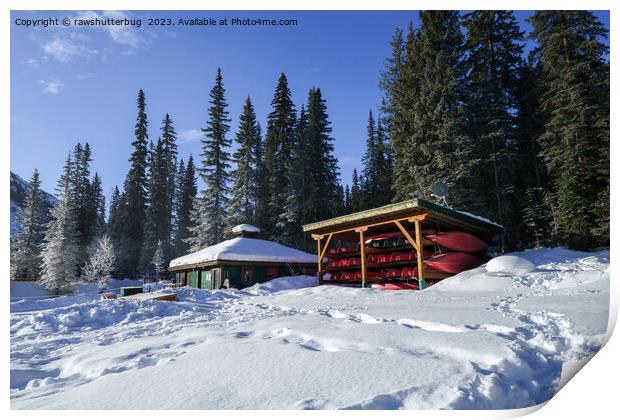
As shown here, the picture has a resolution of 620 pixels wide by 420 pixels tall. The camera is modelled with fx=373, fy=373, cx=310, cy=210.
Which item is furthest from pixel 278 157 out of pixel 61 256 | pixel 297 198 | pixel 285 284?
pixel 61 256

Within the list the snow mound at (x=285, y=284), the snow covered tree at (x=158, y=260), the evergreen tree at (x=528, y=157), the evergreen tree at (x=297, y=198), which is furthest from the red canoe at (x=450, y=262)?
the snow covered tree at (x=158, y=260)

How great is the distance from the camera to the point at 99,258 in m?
30.0

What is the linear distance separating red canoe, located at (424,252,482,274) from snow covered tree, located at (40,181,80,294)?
23707 millimetres

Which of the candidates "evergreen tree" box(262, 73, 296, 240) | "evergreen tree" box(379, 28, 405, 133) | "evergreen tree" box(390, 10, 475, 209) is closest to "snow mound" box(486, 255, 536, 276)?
"evergreen tree" box(390, 10, 475, 209)

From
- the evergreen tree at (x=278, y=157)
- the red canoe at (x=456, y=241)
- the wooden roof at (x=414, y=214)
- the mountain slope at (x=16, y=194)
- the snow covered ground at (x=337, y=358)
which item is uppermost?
the evergreen tree at (x=278, y=157)

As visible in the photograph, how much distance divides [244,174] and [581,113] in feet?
84.5

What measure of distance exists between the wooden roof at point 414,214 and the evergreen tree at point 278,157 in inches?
568

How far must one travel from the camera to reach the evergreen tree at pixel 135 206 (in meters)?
39.3

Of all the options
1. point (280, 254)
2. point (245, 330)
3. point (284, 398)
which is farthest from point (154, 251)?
point (284, 398)

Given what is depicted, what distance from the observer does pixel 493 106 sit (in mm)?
18828

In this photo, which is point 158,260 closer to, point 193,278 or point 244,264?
point 193,278

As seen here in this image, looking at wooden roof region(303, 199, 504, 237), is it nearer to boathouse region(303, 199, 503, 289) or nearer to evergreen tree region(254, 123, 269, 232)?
boathouse region(303, 199, 503, 289)

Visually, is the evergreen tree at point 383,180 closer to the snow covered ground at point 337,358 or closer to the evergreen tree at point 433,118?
the evergreen tree at point 433,118

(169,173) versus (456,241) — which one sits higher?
(169,173)
